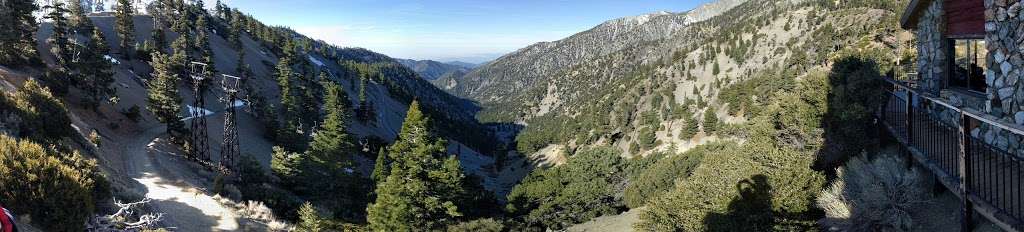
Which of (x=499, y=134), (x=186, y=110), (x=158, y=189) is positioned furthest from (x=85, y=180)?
(x=499, y=134)

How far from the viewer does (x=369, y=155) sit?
7219cm

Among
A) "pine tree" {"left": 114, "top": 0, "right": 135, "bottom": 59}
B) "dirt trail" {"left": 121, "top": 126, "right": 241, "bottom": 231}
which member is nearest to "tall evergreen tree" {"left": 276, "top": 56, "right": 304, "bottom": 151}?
"pine tree" {"left": 114, "top": 0, "right": 135, "bottom": 59}

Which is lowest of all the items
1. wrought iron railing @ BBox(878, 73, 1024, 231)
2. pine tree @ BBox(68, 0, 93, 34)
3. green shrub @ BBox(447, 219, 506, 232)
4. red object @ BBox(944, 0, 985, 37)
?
green shrub @ BBox(447, 219, 506, 232)

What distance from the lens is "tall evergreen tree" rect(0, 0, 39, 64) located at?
127ft

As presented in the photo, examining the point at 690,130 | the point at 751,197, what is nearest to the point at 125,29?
the point at 690,130

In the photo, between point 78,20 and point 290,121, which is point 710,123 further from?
point 78,20

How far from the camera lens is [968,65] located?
485 inches

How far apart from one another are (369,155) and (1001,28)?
227ft

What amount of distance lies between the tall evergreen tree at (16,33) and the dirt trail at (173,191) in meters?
12.0

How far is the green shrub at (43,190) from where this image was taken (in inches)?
472

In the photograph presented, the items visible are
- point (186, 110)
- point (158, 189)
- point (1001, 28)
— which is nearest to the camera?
point (1001, 28)

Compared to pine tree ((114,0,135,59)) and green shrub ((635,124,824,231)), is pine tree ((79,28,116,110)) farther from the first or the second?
green shrub ((635,124,824,231))

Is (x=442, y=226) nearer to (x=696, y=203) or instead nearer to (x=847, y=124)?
(x=696, y=203)

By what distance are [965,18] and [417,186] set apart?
20357 millimetres
